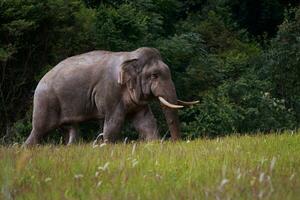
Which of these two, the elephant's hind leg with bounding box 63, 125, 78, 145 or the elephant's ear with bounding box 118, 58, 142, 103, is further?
the elephant's hind leg with bounding box 63, 125, 78, 145

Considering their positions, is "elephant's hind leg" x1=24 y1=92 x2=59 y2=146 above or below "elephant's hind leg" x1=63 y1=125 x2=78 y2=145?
above

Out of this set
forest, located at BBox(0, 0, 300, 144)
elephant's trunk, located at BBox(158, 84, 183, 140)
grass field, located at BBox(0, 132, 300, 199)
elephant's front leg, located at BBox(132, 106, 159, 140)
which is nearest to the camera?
grass field, located at BBox(0, 132, 300, 199)

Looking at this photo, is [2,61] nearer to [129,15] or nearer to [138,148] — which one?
[129,15]

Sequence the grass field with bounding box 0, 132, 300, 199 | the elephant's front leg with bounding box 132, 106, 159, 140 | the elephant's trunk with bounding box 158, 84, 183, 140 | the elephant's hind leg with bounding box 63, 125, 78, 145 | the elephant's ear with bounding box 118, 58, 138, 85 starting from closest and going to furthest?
the grass field with bounding box 0, 132, 300, 199 < the elephant's trunk with bounding box 158, 84, 183, 140 < the elephant's ear with bounding box 118, 58, 138, 85 < the elephant's front leg with bounding box 132, 106, 159, 140 < the elephant's hind leg with bounding box 63, 125, 78, 145

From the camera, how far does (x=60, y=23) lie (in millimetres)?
18609

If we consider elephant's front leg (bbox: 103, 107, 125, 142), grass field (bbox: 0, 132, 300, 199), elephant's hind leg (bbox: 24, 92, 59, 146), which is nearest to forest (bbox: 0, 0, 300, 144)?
elephant's hind leg (bbox: 24, 92, 59, 146)

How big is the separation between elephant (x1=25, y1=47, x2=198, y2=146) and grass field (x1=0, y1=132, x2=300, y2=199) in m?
4.85

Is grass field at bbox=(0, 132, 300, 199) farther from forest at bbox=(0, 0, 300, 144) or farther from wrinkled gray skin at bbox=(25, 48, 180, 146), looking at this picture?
forest at bbox=(0, 0, 300, 144)

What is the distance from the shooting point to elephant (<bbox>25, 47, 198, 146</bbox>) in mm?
14016

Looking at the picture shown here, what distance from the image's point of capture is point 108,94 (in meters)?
14.1

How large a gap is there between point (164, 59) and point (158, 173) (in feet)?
44.4

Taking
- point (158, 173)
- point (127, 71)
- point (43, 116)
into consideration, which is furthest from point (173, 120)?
point (158, 173)

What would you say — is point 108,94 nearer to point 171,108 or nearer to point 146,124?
point 146,124

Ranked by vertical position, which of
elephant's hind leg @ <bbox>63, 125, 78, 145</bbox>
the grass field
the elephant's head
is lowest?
elephant's hind leg @ <bbox>63, 125, 78, 145</bbox>
